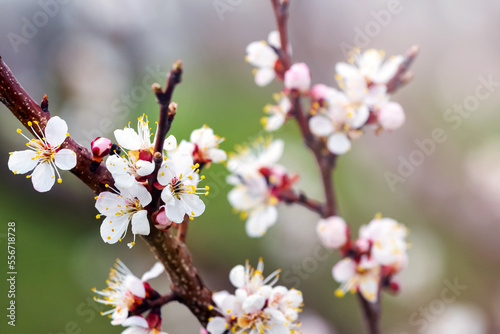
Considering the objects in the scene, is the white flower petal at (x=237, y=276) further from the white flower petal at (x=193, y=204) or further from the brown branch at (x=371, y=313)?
the brown branch at (x=371, y=313)

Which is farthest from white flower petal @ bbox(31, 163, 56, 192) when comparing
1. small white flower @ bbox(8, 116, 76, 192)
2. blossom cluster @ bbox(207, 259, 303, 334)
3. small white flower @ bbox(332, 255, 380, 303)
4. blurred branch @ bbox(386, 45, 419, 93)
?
blurred branch @ bbox(386, 45, 419, 93)

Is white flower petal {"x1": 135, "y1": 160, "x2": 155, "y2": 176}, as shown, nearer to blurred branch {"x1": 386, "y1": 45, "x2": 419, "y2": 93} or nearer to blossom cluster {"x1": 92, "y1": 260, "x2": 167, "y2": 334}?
blossom cluster {"x1": 92, "y1": 260, "x2": 167, "y2": 334}

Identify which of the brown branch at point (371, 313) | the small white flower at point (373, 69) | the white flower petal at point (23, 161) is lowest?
the brown branch at point (371, 313)

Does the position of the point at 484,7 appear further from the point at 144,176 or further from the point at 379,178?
the point at 144,176

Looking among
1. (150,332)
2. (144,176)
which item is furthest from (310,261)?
(144,176)

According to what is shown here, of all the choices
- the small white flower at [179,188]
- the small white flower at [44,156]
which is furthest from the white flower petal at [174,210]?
the small white flower at [44,156]
